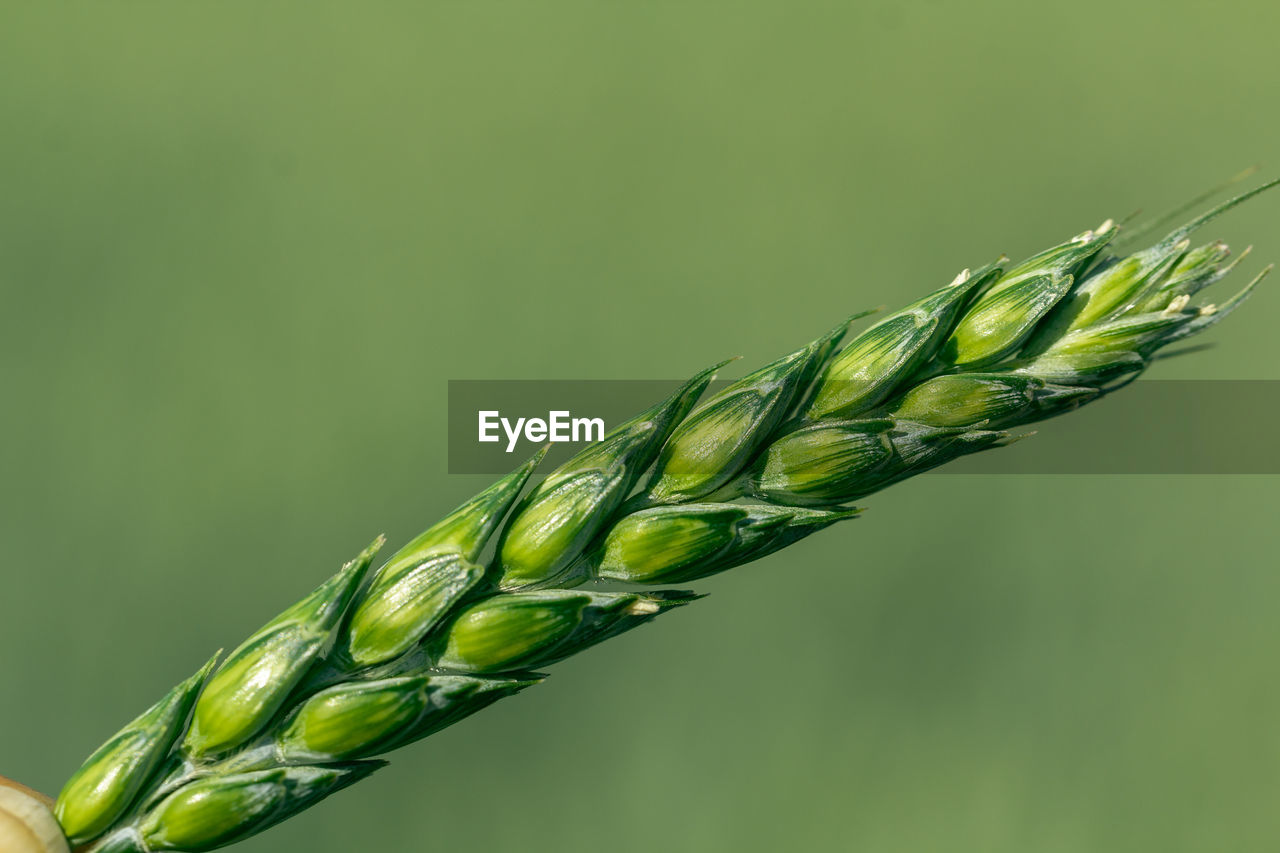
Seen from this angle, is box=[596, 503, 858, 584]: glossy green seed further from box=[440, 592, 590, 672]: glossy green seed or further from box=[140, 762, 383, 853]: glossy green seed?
box=[140, 762, 383, 853]: glossy green seed

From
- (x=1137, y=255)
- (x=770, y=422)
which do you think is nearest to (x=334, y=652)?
(x=770, y=422)

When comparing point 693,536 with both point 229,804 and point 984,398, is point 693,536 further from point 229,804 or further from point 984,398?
point 229,804

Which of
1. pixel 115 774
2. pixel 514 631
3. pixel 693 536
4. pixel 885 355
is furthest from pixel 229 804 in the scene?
pixel 885 355

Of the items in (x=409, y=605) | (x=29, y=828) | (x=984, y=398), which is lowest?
(x=29, y=828)

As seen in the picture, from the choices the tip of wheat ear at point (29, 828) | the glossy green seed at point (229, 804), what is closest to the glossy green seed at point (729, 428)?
the glossy green seed at point (229, 804)

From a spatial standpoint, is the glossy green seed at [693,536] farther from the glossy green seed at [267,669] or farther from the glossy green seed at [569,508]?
the glossy green seed at [267,669]

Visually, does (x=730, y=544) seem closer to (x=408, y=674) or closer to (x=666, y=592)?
(x=666, y=592)

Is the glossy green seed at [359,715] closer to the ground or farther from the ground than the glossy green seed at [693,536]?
closer to the ground
